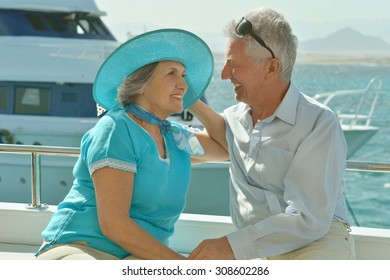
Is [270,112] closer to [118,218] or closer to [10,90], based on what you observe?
[118,218]

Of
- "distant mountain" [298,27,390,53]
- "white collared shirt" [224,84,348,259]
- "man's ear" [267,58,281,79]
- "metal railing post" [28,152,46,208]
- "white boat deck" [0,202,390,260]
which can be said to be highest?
"man's ear" [267,58,281,79]

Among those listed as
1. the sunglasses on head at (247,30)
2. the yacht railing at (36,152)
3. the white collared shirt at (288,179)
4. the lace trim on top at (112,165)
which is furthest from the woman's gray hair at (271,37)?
the yacht railing at (36,152)

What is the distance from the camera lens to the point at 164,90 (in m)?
3.02

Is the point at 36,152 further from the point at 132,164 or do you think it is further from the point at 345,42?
the point at 345,42

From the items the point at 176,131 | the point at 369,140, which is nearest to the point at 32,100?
the point at 176,131

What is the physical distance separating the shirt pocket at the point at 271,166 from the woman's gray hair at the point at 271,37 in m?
0.30

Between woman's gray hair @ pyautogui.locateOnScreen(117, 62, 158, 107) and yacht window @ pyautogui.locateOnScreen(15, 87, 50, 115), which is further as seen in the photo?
yacht window @ pyautogui.locateOnScreen(15, 87, 50, 115)

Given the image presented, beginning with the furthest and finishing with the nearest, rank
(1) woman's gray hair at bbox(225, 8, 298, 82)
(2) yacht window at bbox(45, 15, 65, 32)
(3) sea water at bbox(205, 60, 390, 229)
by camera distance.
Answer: (3) sea water at bbox(205, 60, 390, 229) → (2) yacht window at bbox(45, 15, 65, 32) → (1) woman's gray hair at bbox(225, 8, 298, 82)

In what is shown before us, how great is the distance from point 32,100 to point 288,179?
1103cm

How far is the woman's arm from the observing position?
2824 millimetres

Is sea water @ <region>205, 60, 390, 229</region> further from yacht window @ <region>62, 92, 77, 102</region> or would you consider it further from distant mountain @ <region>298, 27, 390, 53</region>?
distant mountain @ <region>298, 27, 390, 53</region>

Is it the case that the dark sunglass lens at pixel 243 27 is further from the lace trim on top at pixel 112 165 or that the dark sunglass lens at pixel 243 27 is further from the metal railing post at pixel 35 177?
the metal railing post at pixel 35 177

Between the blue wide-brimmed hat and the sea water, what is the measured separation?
4.96 metres

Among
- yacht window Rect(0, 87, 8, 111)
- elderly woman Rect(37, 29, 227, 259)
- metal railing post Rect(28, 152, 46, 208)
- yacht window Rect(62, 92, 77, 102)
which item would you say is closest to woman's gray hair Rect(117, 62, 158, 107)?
elderly woman Rect(37, 29, 227, 259)
